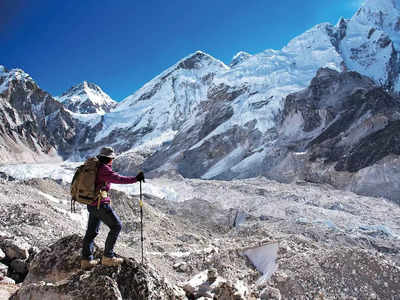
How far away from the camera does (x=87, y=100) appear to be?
497ft

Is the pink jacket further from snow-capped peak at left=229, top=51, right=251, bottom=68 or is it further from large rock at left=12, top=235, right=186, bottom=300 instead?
snow-capped peak at left=229, top=51, right=251, bottom=68

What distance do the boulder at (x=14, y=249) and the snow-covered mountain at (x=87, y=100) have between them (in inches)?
5651

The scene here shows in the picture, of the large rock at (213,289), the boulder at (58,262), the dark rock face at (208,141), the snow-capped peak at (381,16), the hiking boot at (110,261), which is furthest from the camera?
the snow-capped peak at (381,16)

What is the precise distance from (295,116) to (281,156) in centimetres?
954

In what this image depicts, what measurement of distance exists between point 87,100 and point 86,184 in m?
156

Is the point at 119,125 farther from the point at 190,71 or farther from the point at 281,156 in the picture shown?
the point at 281,156

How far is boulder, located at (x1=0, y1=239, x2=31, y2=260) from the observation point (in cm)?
736

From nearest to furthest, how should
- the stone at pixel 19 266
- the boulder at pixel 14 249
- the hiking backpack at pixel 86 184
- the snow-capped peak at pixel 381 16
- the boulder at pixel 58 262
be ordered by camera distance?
the hiking backpack at pixel 86 184 < the boulder at pixel 58 262 < the stone at pixel 19 266 < the boulder at pixel 14 249 < the snow-capped peak at pixel 381 16

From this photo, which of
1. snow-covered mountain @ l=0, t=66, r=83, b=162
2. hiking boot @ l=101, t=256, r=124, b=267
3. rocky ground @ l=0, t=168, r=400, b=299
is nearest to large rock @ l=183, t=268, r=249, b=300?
rocky ground @ l=0, t=168, r=400, b=299

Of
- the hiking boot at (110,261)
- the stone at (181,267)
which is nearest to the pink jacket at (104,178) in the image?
the hiking boot at (110,261)

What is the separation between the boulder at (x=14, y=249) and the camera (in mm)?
7363

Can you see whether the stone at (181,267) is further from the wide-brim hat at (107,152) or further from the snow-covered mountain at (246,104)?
the snow-covered mountain at (246,104)

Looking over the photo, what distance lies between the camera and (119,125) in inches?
4035

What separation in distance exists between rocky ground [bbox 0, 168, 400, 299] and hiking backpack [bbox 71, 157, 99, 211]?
77 cm
